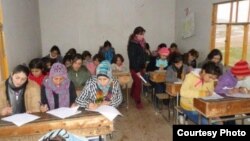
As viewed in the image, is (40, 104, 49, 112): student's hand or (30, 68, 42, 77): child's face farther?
(30, 68, 42, 77): child's face

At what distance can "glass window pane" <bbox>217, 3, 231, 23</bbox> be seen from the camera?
5277mm

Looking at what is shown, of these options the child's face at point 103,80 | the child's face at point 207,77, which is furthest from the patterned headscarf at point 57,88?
the child's face at point 207,77

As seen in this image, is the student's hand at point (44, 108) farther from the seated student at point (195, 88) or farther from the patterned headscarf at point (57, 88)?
the seated student at point (195, 88)

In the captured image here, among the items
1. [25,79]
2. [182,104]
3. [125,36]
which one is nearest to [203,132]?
[182,104]

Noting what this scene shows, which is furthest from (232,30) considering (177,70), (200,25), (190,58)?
(177,70)

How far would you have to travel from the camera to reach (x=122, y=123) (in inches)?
180

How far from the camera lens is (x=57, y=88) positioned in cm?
282

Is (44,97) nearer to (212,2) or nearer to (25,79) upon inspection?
(25,79)

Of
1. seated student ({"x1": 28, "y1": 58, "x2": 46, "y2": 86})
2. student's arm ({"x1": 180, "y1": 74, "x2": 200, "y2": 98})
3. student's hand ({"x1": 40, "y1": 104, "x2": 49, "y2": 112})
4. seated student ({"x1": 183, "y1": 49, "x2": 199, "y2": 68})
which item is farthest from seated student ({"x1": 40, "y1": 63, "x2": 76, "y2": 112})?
seated student ({"x1": 183, "y1": 49, "x2": 199, "y2": 68})

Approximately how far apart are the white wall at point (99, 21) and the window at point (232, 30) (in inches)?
94.3

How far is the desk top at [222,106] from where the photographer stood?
278cm

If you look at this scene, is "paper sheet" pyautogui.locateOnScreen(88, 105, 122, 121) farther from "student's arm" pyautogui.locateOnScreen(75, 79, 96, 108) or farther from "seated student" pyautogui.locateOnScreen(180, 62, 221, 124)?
"seated student" pyautogui.locateOnScreen(180, 62, 221, 124)

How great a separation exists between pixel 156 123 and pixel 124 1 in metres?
4.16

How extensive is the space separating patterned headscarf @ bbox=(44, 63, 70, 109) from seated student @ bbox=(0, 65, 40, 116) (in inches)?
4.6
